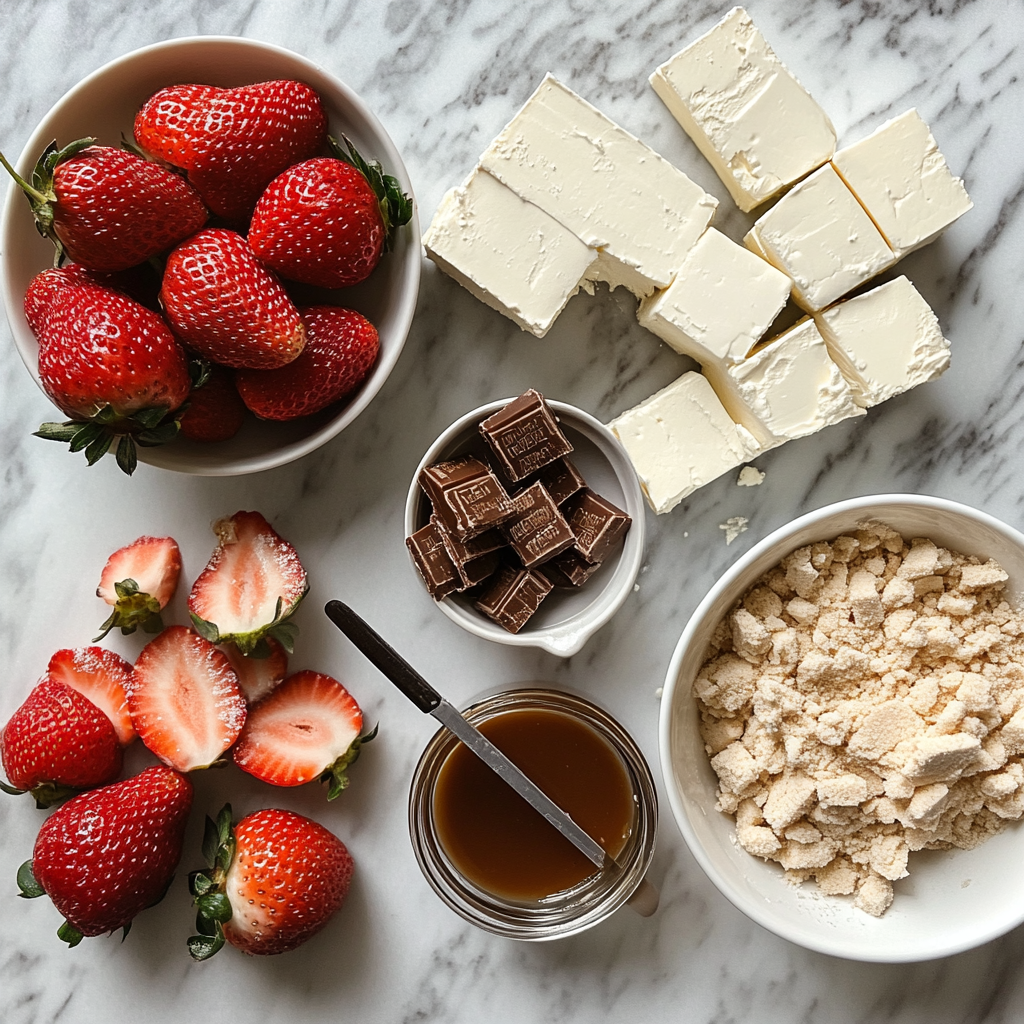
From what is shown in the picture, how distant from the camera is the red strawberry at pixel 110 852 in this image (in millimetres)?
1413

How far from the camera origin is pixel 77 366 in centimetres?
117

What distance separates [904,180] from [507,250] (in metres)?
0.63

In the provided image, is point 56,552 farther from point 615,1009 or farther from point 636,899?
point 615,1009

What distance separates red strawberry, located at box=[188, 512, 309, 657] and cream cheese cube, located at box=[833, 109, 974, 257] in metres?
1.08

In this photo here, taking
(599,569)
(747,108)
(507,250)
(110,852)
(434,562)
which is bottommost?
(110,852)

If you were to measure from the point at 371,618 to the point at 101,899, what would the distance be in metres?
0.59

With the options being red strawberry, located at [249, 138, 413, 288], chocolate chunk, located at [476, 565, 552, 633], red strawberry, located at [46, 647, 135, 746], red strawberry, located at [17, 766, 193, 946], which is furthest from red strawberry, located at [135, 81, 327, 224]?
red strawberry, located at [17, 766, 193, 946]

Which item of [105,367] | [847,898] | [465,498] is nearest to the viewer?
[105,367]

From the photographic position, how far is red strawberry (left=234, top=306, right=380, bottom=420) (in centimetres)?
131

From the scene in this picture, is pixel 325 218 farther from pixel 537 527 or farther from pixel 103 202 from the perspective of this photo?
pixel 537 527

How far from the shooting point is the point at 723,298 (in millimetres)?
1423

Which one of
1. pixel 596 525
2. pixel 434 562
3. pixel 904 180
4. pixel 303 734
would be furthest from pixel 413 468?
pixel 904 180

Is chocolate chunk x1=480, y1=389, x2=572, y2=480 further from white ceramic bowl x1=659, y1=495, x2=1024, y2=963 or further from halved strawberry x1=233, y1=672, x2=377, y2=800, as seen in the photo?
halved strawberry x1=233, y1=672, x2=377, y2=800

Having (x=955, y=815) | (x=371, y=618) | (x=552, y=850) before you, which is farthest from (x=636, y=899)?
(x=371, y=618)
